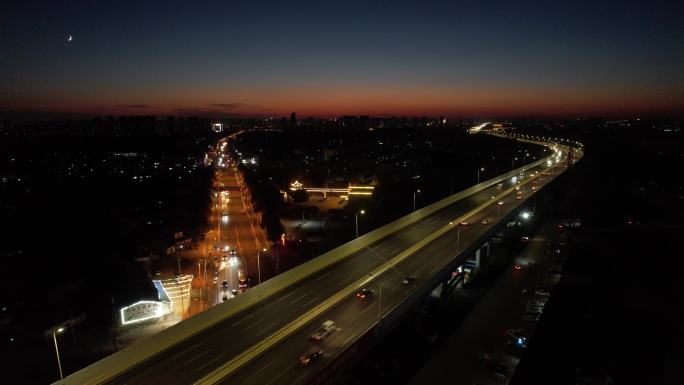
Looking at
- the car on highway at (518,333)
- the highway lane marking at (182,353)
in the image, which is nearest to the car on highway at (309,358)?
the highway lane marking at (182,353)

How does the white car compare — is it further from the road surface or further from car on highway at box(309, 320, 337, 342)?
car on highway at box(309, 320, 337, 342)

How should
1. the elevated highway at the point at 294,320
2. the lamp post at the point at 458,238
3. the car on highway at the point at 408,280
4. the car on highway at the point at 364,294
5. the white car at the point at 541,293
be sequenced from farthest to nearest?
the white car at the point at 541,293
the lamp post at the point at 458,238
the car on highway at the point at 408,280
the car on highway at the point at 364,294
the elevated highway at the point at 294,320

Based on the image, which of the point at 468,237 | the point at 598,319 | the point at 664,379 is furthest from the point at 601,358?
the point at 468,237

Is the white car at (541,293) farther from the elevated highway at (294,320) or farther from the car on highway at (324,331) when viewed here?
the car on highway at (324,331)

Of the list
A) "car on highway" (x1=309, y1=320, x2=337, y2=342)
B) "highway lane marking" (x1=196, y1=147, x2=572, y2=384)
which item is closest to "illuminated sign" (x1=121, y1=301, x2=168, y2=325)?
"highway lane marking" (x1=196, y1=147, x2=572, y2=384)

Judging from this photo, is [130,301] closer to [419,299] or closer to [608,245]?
[419,299]
